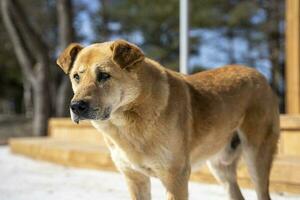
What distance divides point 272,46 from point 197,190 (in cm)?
1541

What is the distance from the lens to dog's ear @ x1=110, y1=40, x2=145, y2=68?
3.03 metres

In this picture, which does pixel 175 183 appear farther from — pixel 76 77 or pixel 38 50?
pixel 38 50

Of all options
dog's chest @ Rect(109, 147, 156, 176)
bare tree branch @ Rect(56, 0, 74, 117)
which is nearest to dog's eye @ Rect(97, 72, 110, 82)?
dog's chest @ Rect(109, 147, 156, 176)

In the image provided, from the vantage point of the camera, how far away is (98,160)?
6801mm

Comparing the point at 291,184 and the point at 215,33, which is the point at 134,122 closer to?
the point at 291,184

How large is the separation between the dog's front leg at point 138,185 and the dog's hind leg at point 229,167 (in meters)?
0.78

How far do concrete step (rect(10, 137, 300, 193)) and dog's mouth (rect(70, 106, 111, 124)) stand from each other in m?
2.25

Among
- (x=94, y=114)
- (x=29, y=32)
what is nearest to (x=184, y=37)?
(x=94, y=114)

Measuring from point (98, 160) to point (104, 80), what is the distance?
3.94 m

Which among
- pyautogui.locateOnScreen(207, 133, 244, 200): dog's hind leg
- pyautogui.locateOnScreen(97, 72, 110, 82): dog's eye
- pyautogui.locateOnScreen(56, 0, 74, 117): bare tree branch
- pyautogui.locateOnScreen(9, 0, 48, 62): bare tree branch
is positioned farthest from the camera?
pyautogui.locateOnScreen(56, 0, 74, 117): bare tree branch

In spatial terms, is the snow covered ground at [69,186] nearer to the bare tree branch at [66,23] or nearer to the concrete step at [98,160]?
the concrete step at [98,160]

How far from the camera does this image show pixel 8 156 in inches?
373

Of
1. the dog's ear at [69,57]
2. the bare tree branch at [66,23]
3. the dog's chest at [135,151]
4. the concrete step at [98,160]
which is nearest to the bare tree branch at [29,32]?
the bare tree branch at [66,23]

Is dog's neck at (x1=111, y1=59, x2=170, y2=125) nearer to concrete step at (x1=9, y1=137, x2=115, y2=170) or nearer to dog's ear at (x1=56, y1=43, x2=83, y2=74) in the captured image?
dog's ear at (x1=56, y1=43, x2=83, y2=74)
